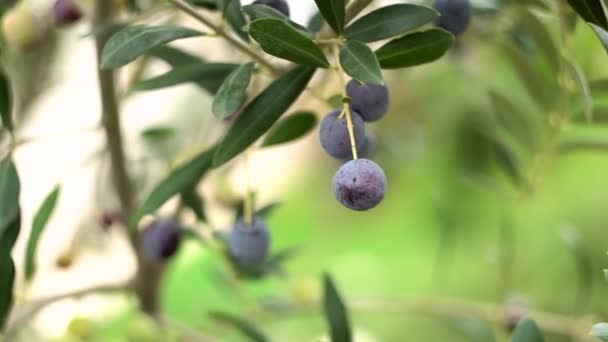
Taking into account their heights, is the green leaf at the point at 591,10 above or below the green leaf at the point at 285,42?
below

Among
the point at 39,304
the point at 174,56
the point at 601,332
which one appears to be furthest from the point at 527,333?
the point at 39,304

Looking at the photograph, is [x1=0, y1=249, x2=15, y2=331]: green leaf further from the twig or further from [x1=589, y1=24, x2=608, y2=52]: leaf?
[x1=589, y1=24, x2=608, y2=52]: leaf

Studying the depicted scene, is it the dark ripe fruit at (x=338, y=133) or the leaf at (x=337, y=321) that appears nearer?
the dark ripe fruit at (x=338, y=133)

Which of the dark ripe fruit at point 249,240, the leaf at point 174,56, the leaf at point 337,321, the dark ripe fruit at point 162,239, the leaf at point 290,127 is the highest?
the leaf at point 174,56

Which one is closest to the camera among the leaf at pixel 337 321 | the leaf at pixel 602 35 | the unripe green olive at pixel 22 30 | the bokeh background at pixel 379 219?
the leaf at pixel 602 35

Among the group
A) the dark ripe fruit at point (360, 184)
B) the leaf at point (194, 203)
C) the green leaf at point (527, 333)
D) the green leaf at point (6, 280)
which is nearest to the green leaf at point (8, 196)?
the green leaf at point (6, 280)

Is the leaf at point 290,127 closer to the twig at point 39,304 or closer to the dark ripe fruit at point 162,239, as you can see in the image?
the dark ripe fruit at point 162,239

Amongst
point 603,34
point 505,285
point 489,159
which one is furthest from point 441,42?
point 489,159
